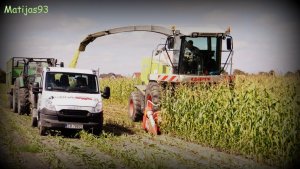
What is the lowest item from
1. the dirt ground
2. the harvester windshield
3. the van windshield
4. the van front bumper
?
the dirt ground

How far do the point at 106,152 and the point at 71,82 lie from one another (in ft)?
12.5

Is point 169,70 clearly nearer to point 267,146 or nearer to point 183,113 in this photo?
point 183,113

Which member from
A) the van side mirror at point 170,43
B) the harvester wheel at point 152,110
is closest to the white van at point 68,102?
the harvester wheel at point 152,110

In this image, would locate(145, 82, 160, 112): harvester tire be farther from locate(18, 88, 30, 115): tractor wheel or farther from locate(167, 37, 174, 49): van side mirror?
locate(18, 88, 30, 115): tractor wheel

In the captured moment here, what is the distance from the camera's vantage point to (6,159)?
29.9ft

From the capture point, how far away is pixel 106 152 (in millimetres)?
9969

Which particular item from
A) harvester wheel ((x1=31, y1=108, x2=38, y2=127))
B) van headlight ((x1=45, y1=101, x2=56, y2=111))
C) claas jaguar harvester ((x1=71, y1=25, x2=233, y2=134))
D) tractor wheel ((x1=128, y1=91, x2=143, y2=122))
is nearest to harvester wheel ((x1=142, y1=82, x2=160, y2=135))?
claas jaguar harvester ((x1=71, y1=25, x2=233, y2=134))

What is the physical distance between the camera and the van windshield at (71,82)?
12664mm

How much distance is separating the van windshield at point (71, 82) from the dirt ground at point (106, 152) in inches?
52.6

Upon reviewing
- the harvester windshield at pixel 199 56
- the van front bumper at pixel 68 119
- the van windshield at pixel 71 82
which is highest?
the harvester windshield at pixel 199 56

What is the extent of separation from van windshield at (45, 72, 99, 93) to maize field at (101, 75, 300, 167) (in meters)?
2.26

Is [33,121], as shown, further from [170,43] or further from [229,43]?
[229,43]

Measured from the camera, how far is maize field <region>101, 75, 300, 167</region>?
9422 millimetres

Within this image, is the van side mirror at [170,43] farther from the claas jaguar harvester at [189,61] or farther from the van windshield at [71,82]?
the van windshield at [71,82]
